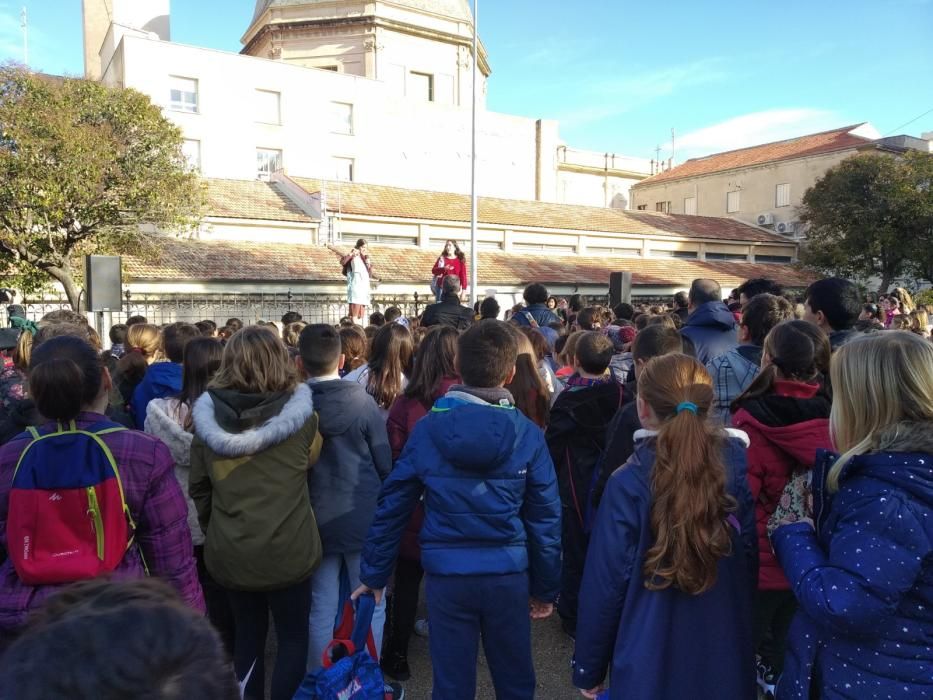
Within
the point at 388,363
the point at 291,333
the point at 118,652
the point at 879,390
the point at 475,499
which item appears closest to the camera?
the point at 118,652

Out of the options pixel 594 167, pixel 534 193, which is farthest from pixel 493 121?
pixel 594 167

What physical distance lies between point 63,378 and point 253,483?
3.01ft

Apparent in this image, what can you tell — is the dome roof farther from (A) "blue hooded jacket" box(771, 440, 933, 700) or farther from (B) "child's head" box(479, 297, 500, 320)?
(A) "blue hooded jacket" box(771, 440, 933, 700)

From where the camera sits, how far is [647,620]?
86.4 inches

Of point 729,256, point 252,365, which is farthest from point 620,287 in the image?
point 729,256

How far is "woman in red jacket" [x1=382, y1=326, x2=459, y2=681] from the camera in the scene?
3729mm

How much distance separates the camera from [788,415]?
2926 millimetres

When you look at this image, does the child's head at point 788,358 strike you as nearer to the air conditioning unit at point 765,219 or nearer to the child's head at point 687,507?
the child's head at point 687,507

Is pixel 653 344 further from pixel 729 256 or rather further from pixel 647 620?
pixel 729 256

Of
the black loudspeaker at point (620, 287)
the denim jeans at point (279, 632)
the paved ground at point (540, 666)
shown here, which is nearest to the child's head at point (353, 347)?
the paved ground at point (540, 666)

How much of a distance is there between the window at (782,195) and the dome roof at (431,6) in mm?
21489

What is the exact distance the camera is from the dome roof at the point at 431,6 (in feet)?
125

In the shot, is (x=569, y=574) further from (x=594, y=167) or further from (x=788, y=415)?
(x=594, y=167)

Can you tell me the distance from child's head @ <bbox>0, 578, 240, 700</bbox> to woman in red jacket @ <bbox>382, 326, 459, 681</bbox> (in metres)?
2.80
